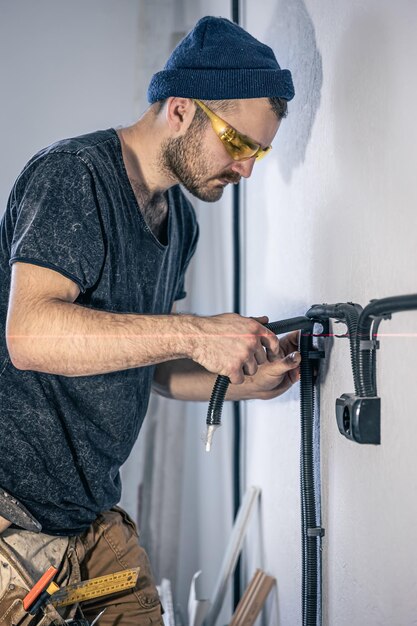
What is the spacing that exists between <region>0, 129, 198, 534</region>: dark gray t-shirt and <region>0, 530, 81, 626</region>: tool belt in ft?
0.13

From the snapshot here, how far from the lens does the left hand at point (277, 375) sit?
4.80 ft

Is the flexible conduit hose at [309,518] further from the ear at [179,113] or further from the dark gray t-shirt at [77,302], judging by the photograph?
the ear at [179,113]

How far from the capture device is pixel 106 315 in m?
1.24

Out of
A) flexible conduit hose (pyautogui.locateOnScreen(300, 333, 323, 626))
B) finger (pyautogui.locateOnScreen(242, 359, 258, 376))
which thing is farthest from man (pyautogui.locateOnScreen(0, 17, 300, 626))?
flexible conduit hose (pyautogui.locateOnScreen(300, 333, 323, 626))

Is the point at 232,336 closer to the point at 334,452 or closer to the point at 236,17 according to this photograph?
the point at 334,452

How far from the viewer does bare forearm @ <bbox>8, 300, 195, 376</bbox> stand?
1211 millimetres

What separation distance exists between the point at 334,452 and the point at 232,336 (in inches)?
11.2

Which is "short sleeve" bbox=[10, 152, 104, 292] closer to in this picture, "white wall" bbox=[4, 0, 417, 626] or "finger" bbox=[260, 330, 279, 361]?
"finger" bbox=[260, 330, 279, 361]

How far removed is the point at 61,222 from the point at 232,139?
1.18 feet

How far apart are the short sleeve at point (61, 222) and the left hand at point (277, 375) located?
389 millimetres

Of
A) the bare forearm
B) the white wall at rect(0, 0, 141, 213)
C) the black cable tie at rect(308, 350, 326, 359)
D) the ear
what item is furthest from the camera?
the white wall at rect(0, 0, 141, 213)

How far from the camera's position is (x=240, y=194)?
240cm

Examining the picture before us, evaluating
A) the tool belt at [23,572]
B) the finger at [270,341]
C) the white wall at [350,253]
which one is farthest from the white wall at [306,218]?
the tool belt at [23,572]

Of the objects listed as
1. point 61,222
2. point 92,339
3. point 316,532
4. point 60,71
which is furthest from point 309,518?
point 60,71
